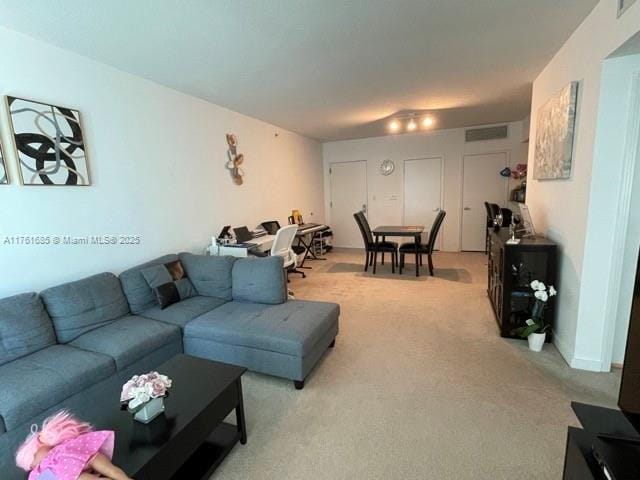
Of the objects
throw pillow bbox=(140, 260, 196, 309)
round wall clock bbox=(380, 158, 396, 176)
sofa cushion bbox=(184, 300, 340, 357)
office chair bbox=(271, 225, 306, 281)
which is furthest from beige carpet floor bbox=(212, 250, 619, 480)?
round wall clock bbox=(380, 158, 396, 176)

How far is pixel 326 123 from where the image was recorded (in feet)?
17.3

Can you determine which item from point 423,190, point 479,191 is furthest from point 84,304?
point 479,191

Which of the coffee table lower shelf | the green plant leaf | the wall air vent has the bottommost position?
the coffee table lower shelf

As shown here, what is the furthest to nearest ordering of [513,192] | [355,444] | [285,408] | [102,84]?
[513,192], [102,84], [285,408], [355,444]

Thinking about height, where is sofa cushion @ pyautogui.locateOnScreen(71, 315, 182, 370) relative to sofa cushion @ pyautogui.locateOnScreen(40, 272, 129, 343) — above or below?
below

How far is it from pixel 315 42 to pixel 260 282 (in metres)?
2.04

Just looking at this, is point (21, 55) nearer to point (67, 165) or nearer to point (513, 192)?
point (67, 165)

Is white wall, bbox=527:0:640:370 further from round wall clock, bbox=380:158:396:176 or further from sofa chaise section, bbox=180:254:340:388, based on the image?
round wall clock, bbox=380:158:396:176

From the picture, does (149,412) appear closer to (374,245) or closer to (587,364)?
(587,364)

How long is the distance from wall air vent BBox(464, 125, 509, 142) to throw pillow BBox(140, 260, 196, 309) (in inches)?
226

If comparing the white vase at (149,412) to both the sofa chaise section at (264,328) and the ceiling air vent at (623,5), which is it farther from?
the ceiling air vent at (623,5)

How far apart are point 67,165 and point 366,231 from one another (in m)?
3.95

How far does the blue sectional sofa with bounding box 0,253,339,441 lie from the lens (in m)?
1.75

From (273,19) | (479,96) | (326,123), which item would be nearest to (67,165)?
(273,19)
